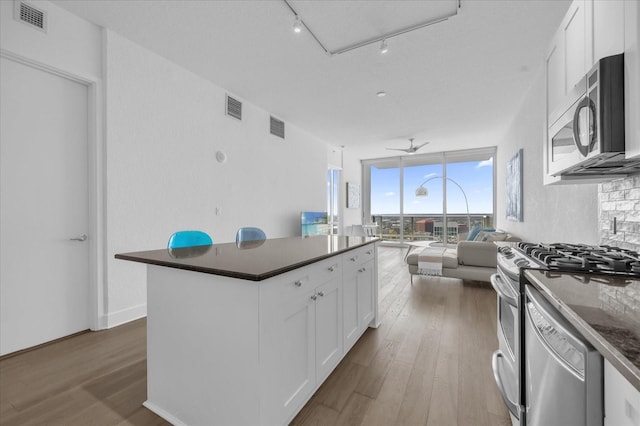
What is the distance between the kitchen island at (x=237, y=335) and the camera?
1206 millimetres

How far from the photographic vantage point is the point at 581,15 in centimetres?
143

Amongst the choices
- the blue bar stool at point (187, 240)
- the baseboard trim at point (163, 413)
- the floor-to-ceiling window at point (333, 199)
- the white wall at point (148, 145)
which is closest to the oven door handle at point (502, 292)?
the baseboard trim at point (163, 413)

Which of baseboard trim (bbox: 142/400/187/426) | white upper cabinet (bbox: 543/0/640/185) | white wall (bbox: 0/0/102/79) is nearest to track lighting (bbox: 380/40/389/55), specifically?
white upper cabinet (bbox: 543/0/640/185)

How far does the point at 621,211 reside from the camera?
1692 mm

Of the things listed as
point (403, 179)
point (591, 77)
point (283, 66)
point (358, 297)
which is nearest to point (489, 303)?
point (358, 297)

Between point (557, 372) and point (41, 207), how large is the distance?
3.46 meters

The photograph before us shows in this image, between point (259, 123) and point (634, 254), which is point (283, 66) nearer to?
point (259, 123)

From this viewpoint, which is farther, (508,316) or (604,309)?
(508,316)

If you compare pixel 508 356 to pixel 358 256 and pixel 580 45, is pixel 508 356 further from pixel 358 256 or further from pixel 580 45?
pixel 580 45

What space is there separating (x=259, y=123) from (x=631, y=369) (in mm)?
4733

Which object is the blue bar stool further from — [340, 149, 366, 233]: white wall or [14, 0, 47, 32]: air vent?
[340, 149, 366, 233]: white wall

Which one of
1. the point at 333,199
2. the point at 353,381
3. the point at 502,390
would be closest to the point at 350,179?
the point at 333,199

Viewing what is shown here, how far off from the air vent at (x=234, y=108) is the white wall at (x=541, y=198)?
3.65 m

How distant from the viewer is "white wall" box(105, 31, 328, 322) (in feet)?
8.93
